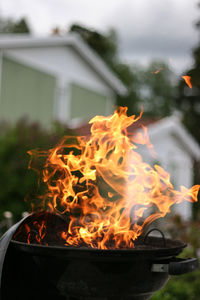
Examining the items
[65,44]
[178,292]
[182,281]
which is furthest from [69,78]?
[178,292]

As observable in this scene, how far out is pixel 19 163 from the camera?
340 inches

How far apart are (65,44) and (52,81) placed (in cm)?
→ 132

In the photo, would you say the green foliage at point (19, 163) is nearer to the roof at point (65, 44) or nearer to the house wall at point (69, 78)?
the roof at point (65, 44)

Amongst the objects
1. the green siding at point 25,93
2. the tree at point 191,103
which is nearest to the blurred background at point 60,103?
the green siding at point 25,93

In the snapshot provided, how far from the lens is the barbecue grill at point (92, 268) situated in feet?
10.0

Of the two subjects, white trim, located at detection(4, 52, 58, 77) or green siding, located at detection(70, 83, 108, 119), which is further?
green siding, located at detection(70, 83, 108, 119)

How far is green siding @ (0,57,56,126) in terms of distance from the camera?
14352 mm

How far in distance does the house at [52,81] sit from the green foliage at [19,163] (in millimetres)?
4575

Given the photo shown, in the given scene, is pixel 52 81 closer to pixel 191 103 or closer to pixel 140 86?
pixel 191 103

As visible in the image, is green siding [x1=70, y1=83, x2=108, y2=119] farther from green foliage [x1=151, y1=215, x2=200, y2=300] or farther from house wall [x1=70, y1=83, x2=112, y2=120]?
green foliage [x1=151, y1=215, x2=200, y2=300]

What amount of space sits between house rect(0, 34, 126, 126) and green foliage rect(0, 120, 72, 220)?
15.0ft

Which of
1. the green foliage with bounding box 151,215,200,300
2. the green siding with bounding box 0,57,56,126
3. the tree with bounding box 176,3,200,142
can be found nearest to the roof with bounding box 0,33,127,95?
the green siding with bounding box 0,57,56,126

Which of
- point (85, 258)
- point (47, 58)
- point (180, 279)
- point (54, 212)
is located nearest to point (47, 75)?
point (47, 58)

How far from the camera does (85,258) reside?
119 inches
